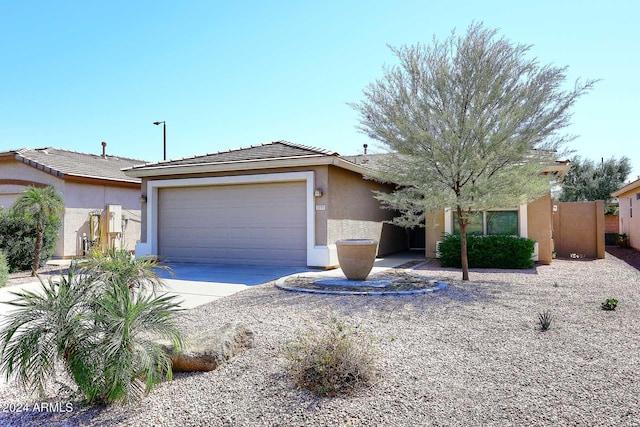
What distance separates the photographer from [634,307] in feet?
21.7

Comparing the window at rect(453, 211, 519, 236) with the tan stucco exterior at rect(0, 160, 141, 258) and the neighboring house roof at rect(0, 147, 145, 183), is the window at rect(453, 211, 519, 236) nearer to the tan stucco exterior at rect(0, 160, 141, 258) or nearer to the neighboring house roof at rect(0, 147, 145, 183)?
the tan stucco exterior at rect(0, 160, 141, 258)

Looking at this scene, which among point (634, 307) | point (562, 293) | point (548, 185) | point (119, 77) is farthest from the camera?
point (119, 77)

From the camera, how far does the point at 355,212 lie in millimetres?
13227

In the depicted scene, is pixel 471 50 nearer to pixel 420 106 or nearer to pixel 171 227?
pixel 420 106

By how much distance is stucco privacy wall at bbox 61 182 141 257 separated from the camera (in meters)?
14.6

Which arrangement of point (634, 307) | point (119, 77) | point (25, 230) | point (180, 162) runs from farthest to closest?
point (119, 77)
point (180, 162)
point (25, 230)
point (634, 307)

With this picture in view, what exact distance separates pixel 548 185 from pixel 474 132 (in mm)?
2425

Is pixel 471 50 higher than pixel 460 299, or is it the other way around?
pixel 471 50

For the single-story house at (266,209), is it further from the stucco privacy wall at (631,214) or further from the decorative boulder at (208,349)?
the stucco privacy wall at (631,214)

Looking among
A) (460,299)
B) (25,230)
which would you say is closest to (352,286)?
(460,299)

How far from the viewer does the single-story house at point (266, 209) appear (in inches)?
444

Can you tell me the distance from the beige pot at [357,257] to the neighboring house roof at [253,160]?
2.94 m

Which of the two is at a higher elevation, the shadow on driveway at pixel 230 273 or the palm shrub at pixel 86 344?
the palm shrub at pixel 86 344

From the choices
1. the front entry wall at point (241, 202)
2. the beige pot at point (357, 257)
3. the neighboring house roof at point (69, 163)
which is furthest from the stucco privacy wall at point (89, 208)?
the beige pot at point (357, 257)
